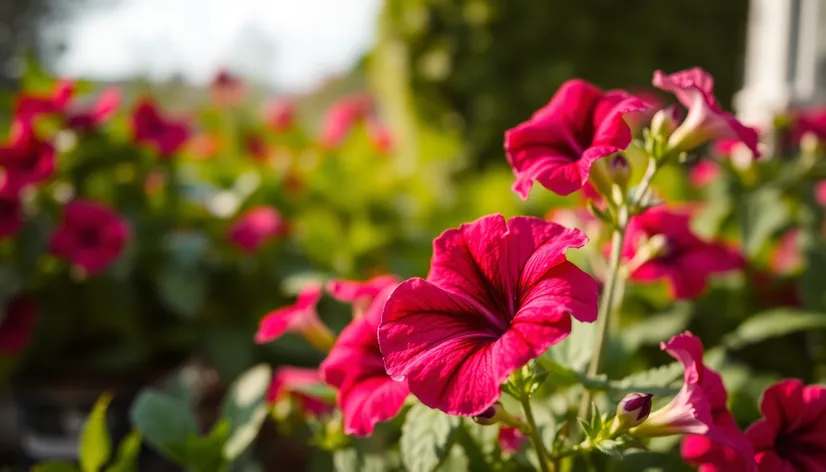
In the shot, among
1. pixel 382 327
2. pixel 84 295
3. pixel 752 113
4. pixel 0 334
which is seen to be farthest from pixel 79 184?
pixel 752 113

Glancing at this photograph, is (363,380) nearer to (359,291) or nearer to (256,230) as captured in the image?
(359,291)

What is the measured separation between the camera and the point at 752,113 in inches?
93.3

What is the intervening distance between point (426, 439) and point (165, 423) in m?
0.44

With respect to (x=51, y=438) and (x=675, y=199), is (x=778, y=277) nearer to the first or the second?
(x=675, y=199)

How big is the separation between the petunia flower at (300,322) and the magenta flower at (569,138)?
0.37m

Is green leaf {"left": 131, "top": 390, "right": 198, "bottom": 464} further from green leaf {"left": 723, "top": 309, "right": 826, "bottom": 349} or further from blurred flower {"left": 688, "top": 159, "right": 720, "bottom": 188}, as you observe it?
blurred flower {"left": 688, "top": 159, "right": 720, "bottom": 188}

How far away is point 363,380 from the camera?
705mm

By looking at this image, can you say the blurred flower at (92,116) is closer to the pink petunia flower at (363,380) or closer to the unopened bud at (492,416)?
the pink petunia flower at (363,380)

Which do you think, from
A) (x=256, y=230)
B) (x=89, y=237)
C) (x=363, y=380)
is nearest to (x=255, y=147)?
(x=256, y=230)

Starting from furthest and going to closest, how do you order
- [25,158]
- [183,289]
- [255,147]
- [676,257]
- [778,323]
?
[255,147]
[183,289]
[25,158]
[778,323]
[676,257]

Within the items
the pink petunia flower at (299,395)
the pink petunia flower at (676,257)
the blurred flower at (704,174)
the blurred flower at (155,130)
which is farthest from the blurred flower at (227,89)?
the pink petunia flower at (676,257)

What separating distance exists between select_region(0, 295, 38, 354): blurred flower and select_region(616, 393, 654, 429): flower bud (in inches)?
56.9

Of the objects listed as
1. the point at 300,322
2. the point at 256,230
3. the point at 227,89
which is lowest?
the point at 256,230

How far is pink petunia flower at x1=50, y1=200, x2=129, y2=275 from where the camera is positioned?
59.7 inches
